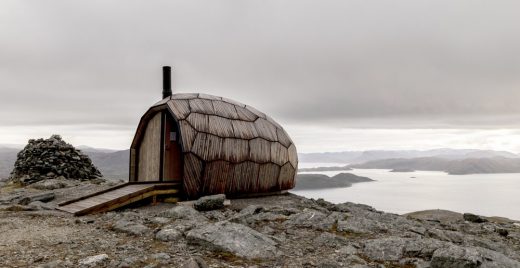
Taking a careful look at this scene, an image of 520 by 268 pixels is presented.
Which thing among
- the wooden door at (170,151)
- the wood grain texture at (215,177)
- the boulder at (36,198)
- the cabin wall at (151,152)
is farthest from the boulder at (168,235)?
the cabin wall at (151,152)

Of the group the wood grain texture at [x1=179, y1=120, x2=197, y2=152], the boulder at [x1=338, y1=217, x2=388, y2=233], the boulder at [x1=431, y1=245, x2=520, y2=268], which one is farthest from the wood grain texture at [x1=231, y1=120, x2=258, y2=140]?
the boulder at [x1=431, y1=245, x2=520, y2=268]

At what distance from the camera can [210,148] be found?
640 inches

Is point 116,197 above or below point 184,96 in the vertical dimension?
below

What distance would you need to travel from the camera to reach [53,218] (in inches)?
476

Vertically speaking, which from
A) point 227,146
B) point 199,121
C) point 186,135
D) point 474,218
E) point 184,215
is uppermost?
point 199,121

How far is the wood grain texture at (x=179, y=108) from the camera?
1639cm

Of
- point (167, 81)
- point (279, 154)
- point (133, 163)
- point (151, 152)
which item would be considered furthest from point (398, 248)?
point (167, 81)

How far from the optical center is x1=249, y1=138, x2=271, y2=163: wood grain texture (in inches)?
694

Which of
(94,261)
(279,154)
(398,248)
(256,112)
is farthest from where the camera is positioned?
(256,112)

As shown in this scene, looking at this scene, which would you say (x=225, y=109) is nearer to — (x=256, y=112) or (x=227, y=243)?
(x=256, y=112)

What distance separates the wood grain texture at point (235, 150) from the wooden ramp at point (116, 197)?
251cm

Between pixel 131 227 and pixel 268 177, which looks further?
pixel 268 177

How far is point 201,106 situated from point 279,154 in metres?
4.69

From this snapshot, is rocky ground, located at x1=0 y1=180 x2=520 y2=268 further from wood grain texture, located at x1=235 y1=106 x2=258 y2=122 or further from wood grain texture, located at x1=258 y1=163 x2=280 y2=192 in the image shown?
wood grain texture, located at x1=235 y1=106 x2=258 y2=122
